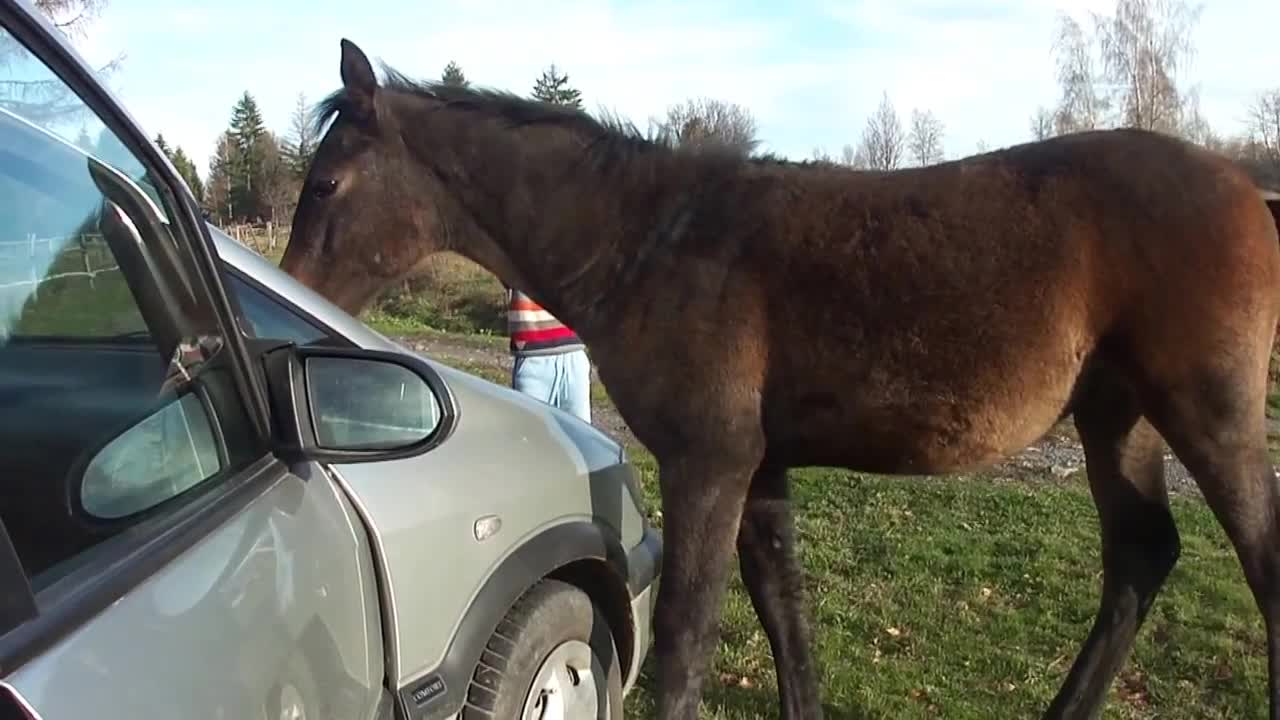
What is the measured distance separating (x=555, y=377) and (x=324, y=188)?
2171 mm

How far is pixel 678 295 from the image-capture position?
3.41 m

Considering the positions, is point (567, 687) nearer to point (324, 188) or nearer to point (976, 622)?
point (324, 188)

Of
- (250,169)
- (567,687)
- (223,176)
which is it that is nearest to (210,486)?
(567,687)

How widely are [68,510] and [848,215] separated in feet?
7.76

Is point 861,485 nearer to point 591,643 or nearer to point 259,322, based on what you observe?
point 591,643

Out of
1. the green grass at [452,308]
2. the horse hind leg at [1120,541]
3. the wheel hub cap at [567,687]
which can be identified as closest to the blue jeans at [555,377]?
the horse hind leg at [1120,541]

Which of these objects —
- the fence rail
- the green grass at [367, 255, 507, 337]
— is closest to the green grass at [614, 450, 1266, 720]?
the fence rail

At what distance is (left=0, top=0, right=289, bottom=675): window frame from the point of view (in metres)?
1.14

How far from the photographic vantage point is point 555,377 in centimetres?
577

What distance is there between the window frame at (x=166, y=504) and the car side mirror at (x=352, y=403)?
0.12 feet

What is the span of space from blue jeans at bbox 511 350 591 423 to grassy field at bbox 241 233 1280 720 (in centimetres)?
96

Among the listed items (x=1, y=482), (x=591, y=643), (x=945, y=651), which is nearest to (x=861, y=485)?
(x=945, y=651)

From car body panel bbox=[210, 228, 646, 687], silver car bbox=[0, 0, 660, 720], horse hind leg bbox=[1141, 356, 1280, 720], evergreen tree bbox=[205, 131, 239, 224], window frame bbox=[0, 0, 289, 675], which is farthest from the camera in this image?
evergreen tree bbox=[205, 131, 239, 224]

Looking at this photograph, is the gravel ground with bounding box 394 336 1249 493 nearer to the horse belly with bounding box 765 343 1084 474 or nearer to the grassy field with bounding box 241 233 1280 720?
the grassy field with bounding box 241 233 1280 720
